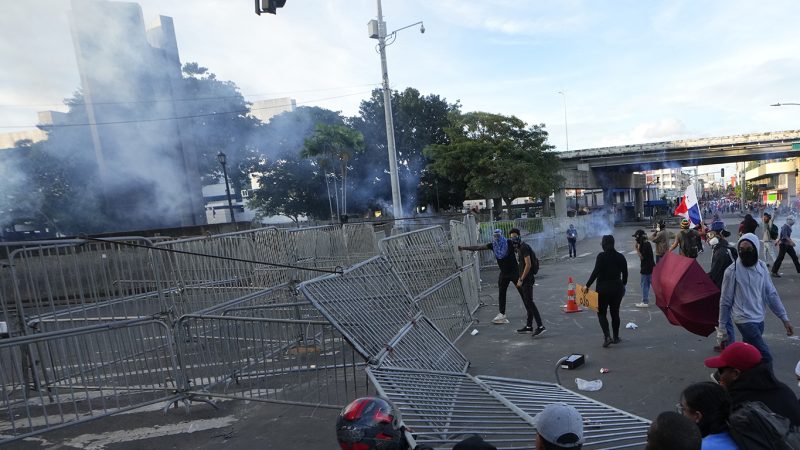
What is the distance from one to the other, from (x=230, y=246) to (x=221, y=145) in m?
32.2

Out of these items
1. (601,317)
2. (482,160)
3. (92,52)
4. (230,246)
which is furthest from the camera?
(482,160)

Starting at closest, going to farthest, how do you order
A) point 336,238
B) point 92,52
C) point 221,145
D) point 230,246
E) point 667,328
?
point 667,328
point 230,246
point 336,238
point 92,52
point 221,145

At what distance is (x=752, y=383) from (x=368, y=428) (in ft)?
8.37

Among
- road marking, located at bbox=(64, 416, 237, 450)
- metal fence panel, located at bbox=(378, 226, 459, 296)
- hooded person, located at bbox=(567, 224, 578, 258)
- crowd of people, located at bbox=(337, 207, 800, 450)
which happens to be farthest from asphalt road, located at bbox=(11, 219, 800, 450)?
hooded person, located at bbox=(567, 224, 578, 258)

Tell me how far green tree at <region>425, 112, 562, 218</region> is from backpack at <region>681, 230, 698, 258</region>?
20.1 m

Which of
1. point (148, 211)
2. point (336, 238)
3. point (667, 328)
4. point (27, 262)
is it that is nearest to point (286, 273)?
point (336, 238)

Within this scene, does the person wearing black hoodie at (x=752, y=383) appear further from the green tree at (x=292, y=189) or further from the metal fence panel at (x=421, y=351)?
the green tree at (x=292, y=189)

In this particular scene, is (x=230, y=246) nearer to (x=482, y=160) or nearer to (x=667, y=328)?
(x=667, y=328)

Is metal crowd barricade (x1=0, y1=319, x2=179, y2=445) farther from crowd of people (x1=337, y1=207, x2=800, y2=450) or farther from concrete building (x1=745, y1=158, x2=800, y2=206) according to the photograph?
concrete building (x1=745, y1=158, x2=800, y2=206)

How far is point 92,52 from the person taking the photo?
27.4m

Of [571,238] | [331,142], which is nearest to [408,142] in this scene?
[331,142]

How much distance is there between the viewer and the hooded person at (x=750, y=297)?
4.52 m

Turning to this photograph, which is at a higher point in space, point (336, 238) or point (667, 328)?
point (336, 238)

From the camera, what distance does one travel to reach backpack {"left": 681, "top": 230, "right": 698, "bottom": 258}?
8.89m
